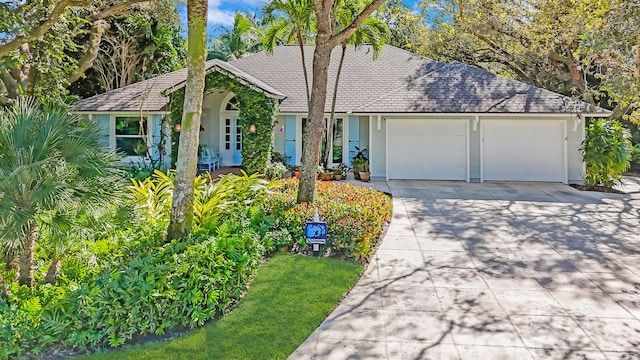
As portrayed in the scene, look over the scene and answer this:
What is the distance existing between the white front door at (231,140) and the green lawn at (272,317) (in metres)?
12.1

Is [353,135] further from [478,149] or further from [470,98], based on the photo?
[478,149]

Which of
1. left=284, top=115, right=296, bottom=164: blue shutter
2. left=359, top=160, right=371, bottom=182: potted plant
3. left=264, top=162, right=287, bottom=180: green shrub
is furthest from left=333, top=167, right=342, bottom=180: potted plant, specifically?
left=284, top=115, right=296, bottom=164: blue shutter

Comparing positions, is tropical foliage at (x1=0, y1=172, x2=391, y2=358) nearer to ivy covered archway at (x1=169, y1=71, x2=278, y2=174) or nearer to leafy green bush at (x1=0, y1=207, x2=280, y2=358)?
leafy green bush at (x1=0, y1=207, x2=280, y2=358)

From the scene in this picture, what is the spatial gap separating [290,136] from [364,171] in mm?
3403

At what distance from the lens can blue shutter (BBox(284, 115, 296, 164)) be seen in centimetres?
1605

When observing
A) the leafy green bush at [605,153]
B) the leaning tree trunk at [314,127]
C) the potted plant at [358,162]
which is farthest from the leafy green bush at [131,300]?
the leafy green bush at [605,153]

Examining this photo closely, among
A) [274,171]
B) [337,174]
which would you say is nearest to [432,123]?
[337,174]

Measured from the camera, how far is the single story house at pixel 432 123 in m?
14.6

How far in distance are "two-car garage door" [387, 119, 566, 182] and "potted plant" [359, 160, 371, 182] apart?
936 mm

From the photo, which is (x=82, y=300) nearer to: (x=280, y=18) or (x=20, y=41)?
(x=20, y=41)

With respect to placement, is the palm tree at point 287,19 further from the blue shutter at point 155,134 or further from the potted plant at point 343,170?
the blue shutter at point 155,134

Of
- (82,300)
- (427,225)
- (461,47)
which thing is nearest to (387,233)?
(427,225)

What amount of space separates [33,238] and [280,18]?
10.7 metres

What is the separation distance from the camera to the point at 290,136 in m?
16.1
